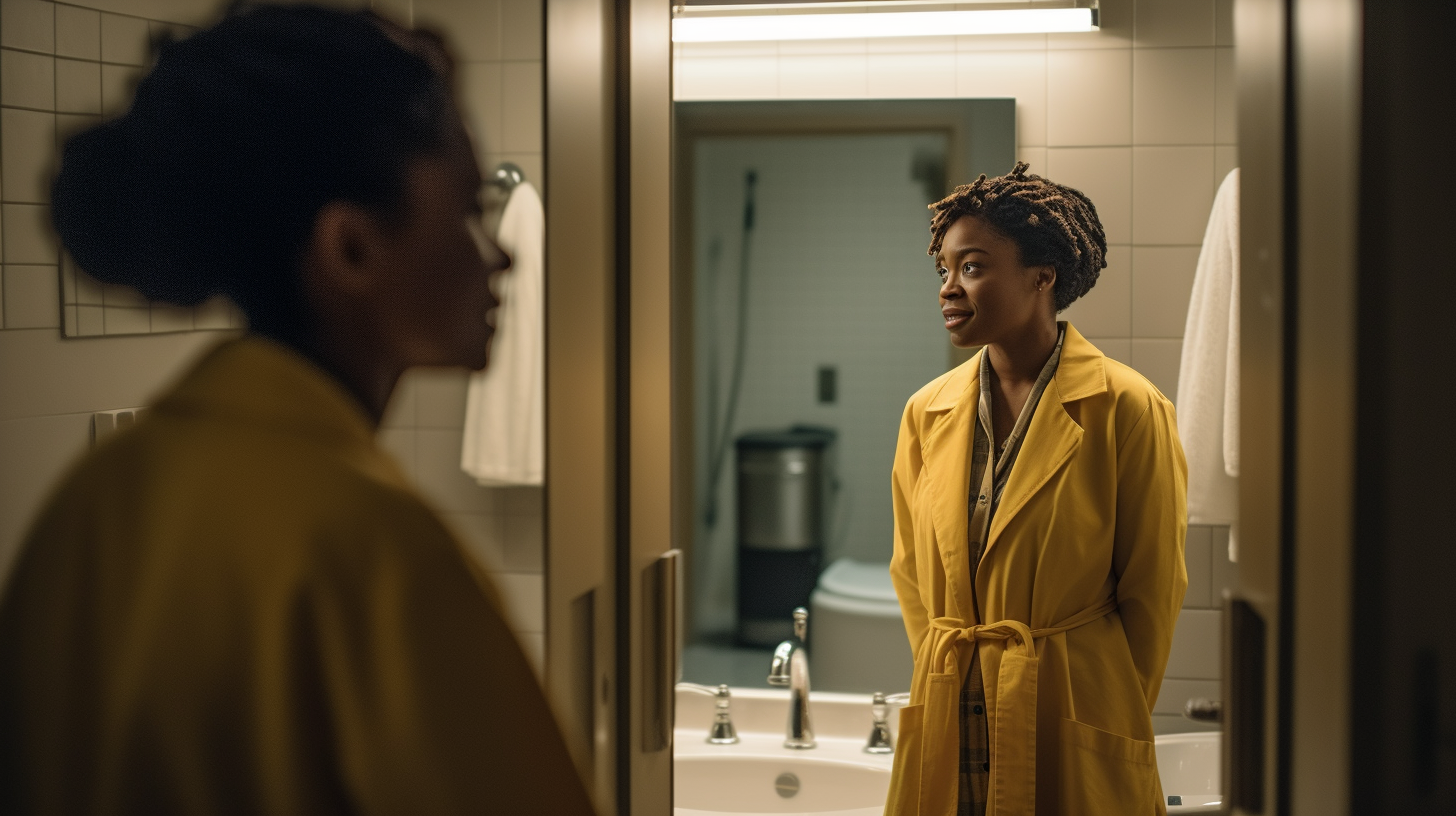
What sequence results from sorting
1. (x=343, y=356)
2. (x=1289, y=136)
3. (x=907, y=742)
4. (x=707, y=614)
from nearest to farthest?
(x=343, y=356) → (x=1289, y=136) → (x=907, y=742) → (x=707, y=614)

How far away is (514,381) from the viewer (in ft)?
5.57

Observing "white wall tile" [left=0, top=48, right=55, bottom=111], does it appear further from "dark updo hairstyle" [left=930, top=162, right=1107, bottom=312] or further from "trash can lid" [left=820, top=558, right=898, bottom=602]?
"trash can lid" [left=820, top=558, right=898, bottom=602]

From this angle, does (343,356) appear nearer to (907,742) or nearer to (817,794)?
(907,742)

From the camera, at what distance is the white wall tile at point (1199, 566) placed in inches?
71.3

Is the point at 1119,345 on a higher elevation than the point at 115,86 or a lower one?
lower

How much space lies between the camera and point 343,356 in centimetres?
53

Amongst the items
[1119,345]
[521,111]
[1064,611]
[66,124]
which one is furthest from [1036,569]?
[66,124]

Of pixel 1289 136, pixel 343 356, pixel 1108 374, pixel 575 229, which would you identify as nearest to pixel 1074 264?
pixel 1108 374

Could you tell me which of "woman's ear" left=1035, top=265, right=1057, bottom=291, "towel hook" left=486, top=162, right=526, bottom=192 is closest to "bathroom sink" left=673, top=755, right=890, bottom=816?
"woman's ear" left=1035, top=265, right=1057, bottom=291

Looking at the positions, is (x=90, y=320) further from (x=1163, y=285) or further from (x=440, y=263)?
(x=1163, y=285)

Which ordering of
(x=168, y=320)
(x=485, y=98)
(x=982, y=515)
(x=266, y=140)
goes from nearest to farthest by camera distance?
(x=266, y=140)
(x=168, y=320)
(x=982, y=515)
(x=485, y=98)

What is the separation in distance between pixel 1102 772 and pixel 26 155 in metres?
1.40

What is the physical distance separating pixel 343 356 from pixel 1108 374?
3.98 feet

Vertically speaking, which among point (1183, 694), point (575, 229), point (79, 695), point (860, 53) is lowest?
point (1183, 694)
